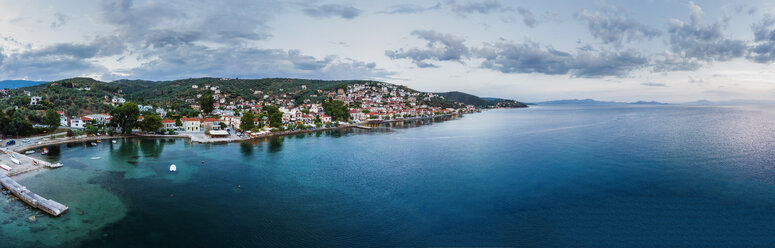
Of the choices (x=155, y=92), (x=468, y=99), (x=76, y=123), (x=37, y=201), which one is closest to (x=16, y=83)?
(x=155, y=92)

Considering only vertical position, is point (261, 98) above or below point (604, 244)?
above

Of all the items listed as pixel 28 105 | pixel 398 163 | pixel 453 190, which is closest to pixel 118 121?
pixel 28 105

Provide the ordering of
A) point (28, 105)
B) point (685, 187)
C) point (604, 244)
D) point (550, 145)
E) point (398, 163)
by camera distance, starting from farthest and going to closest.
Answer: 1. point (28, 105)
2. point (550, 145)
3. point (398, 163)
4. point (685, 187)
5. point (604, 244)

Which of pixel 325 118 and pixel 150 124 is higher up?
pixel 325 118

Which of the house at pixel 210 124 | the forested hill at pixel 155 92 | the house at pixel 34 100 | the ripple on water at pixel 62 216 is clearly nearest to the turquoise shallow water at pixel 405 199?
the ripple on water at pixel 62 216

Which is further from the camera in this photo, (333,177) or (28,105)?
(28,105)

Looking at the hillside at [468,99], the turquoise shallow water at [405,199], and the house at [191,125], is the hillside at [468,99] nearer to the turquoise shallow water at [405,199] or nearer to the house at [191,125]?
the house at [191,125]

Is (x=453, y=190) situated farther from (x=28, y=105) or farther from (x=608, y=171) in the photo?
(x=28, y=105)

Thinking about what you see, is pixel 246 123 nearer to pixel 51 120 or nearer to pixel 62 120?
pixel 51 120
